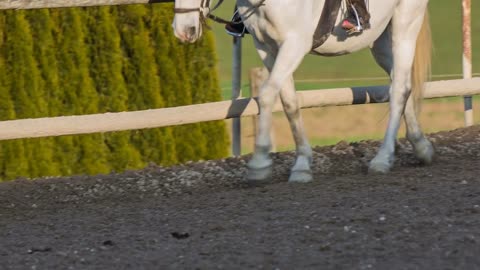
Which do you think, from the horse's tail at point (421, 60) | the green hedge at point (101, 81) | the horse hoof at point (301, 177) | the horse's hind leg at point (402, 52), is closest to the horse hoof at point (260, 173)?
the horse hoof at point (301, 177)

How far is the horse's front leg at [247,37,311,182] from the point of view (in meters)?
7.14

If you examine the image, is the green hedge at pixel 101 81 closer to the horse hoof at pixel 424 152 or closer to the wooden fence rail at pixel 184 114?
the wooden fence rail at pixel 184 114

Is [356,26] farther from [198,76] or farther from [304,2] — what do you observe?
[198,76]

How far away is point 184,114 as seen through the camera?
859 cm

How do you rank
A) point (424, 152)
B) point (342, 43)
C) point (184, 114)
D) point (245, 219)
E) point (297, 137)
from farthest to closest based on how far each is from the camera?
point (184, 114) < point (424, 152) < point (297, 137) < point (342, 43) < point (245, 219)

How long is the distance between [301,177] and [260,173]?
30cm

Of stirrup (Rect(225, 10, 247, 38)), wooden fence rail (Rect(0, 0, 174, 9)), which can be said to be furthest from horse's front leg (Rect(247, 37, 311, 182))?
wooden fence rail (Rect(0, 0, 174, 9))

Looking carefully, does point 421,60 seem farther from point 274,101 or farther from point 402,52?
point 274,101

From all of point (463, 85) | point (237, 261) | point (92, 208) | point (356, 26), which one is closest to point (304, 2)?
point (356, 26)

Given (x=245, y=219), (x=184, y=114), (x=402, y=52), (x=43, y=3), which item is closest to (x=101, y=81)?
(x=184, y=114)

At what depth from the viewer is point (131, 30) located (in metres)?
9.84

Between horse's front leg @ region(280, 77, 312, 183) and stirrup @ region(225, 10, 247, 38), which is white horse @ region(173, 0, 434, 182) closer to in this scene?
horse's front leg @ region(280, 77, 312, 183)

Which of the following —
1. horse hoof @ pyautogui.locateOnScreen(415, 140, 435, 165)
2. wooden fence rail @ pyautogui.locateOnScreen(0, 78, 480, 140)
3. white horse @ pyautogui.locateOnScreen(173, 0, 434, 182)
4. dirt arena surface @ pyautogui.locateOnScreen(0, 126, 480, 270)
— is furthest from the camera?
horse hoof @ pyautogui.locateOnScreen(415, 140, 435, 165)

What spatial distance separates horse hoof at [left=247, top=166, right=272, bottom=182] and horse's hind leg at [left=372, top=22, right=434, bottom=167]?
1412 millimetres
